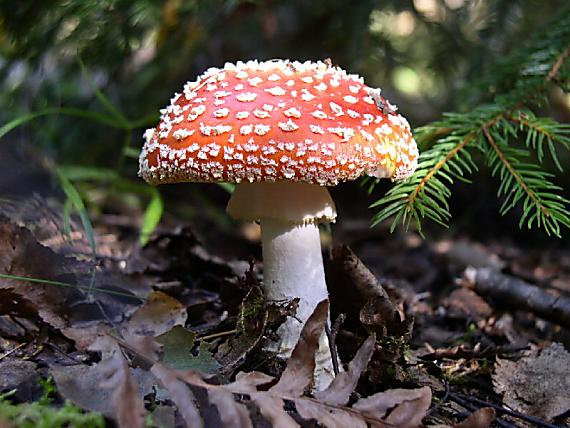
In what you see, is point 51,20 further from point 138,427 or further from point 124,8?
point 138,427

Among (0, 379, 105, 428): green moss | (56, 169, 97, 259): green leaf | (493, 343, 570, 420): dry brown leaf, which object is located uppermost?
(0, 379, 105, 428): green moss

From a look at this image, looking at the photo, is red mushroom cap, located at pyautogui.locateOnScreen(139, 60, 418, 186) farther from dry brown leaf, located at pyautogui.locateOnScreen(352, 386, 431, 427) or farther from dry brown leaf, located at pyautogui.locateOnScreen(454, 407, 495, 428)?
dry brown leaf, located at pyautogui.locateOnScreen(454, 407, 495, 428)

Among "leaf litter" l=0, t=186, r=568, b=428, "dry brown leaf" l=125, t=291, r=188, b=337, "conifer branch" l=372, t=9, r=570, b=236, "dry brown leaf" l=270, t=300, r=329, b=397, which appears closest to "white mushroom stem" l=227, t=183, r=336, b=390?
"leaf litter" l=0, t=186, r=568, b=428

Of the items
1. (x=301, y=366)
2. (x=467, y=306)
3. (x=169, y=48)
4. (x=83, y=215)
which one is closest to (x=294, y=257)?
(x=301, y=366)

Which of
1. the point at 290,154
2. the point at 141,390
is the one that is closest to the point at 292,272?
the point at 290,154

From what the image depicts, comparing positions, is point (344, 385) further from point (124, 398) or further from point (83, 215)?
point (83, 215)

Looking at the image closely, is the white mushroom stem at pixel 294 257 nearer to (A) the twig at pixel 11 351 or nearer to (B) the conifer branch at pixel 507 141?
(B) the conifer branch at pixel 507 141
